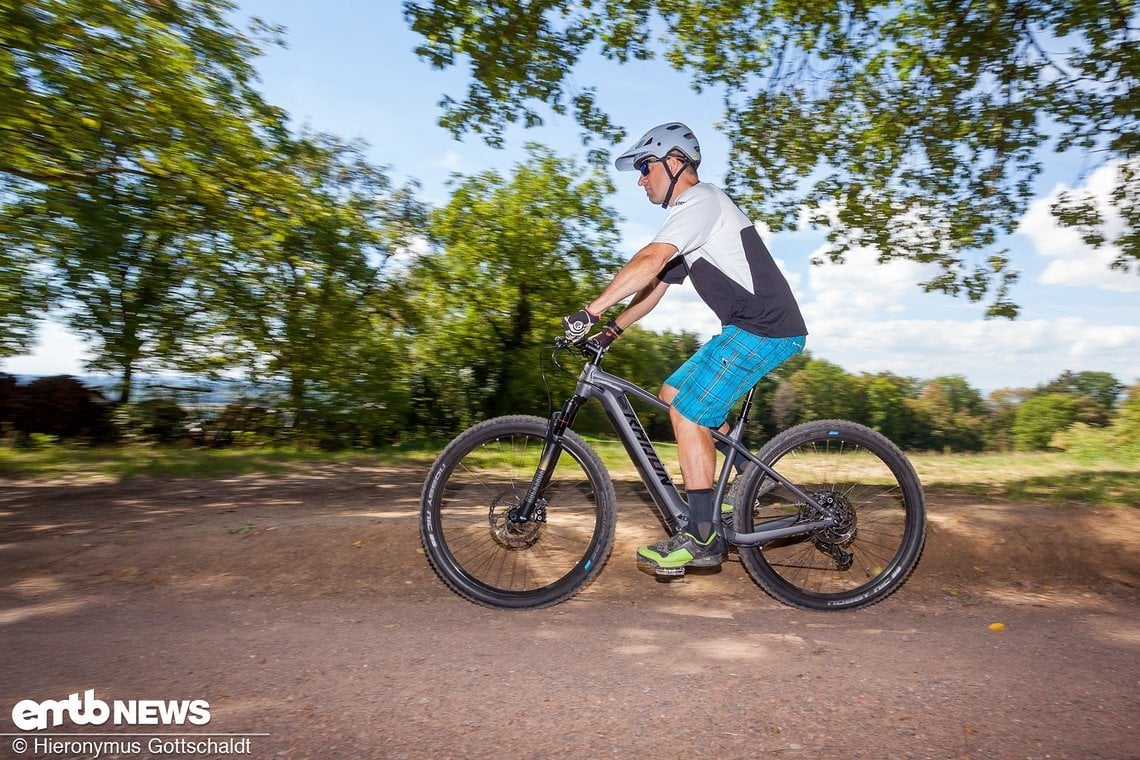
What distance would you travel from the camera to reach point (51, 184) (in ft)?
21.7

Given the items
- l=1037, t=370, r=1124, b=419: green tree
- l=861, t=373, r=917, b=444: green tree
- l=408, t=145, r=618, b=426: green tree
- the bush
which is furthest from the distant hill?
l=1037, t=370, r=1124, b=419: green tree

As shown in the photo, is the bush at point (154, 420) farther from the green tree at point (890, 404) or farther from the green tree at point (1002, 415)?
the green tree at point (1002, 415)

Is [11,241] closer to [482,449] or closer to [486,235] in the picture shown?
[482,449]

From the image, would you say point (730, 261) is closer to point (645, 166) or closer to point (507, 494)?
point (645, 166)

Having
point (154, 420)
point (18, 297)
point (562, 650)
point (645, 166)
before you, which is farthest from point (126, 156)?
point (562, 650)

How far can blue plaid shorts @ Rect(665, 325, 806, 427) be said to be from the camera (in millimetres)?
3645

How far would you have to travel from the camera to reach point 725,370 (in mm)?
3635

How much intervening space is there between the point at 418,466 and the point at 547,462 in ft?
18.5

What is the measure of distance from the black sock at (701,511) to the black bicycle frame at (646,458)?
48 millimetres

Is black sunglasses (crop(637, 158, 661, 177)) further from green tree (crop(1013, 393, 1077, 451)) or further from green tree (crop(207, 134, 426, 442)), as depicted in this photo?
green tree (crop(1013, 393, 1077, 451))

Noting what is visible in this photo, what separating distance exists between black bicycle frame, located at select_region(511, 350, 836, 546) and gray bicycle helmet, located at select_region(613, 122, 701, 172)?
1077 millimetres

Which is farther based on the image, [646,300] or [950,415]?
[950,415]

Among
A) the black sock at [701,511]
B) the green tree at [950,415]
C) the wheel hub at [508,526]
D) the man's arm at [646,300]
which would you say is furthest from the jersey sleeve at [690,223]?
the green tree at [950,415]

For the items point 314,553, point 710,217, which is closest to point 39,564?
point 314,553
